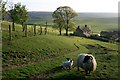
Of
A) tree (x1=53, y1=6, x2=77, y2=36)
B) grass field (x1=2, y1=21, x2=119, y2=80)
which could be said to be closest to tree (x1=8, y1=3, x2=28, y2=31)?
tree (x1=53, y1=6, x2=77, y2=36)

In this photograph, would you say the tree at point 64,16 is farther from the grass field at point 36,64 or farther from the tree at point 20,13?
the grass field at point 36,64

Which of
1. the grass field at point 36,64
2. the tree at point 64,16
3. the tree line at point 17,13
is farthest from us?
the tree at point 64,16

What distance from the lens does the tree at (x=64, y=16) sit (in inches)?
4363

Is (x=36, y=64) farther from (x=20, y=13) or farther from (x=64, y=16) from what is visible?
(x=64, y=16)

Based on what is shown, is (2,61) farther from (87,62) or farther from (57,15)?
(57,15)

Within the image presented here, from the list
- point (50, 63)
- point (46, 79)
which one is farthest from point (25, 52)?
point (46, 79)

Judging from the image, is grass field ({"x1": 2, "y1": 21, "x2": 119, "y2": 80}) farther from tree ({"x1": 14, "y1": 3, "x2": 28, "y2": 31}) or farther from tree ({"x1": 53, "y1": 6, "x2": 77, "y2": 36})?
tree ({"x1": 53, "y1": 6, "x2": 77, "y2": 36})

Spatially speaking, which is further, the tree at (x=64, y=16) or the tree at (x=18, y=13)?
the tree at (x=64, y=16)

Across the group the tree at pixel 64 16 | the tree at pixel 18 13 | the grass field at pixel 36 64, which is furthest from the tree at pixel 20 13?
the grass field at pixel 36 64

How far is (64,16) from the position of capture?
11150cm

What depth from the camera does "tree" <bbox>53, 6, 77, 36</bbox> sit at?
11081 centimetres

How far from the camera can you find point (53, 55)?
52156 millimetres

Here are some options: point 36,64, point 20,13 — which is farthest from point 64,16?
point 36,64

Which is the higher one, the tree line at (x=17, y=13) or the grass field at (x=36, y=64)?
the tree line at (x=17, y=13)
